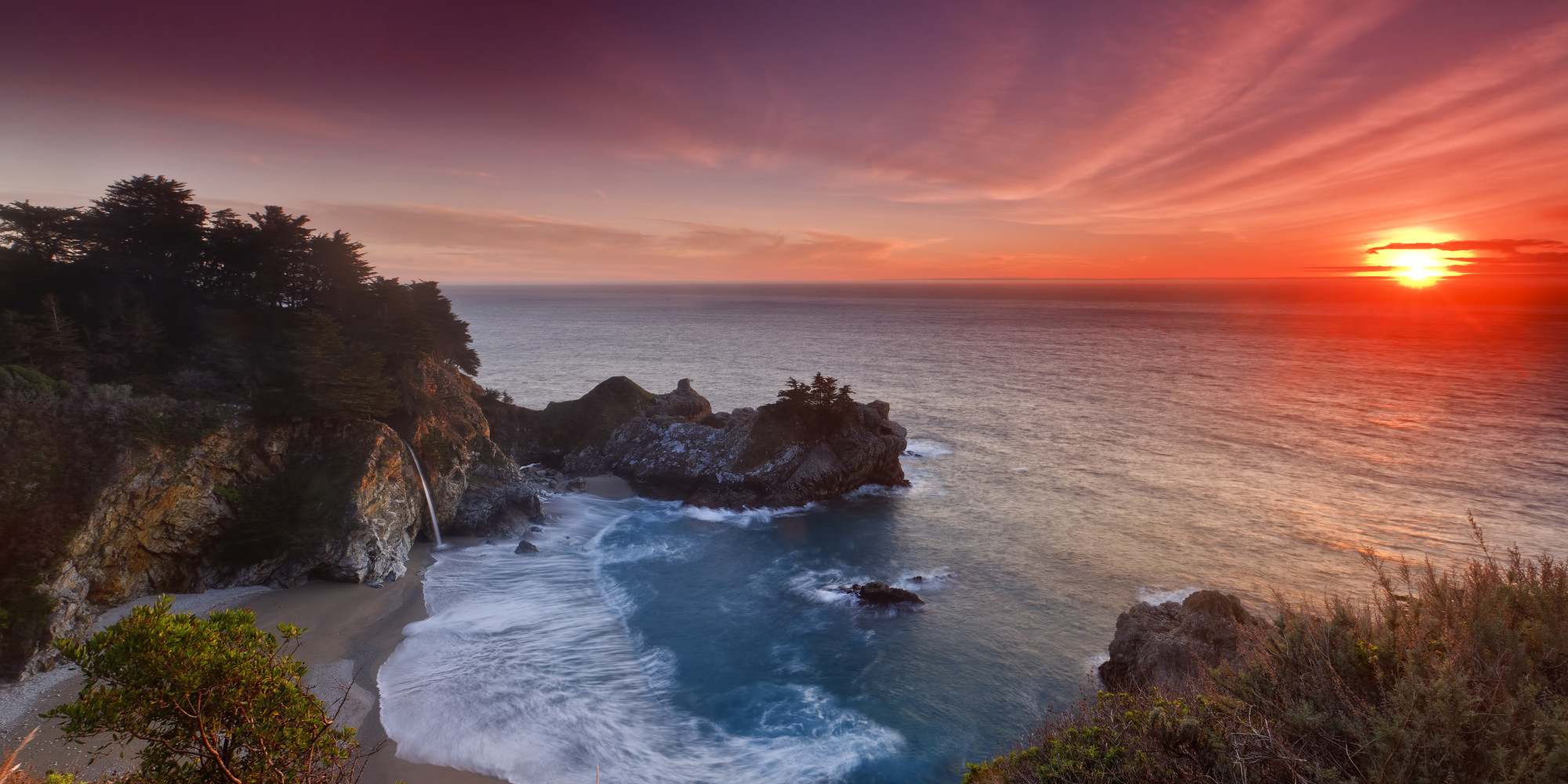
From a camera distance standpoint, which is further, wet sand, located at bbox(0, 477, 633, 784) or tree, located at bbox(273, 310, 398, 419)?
tree, located at bbox(273, 310, 398, 419)

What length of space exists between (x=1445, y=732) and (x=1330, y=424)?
209 feet

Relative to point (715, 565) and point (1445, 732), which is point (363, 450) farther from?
point (1445, 732)

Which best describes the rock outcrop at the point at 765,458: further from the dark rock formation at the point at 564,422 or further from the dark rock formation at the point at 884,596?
the dark rock formation at the point at 884,596

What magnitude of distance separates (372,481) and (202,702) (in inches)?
906

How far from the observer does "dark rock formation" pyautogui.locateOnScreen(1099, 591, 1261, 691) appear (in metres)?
19.1

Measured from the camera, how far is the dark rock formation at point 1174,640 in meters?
19.1

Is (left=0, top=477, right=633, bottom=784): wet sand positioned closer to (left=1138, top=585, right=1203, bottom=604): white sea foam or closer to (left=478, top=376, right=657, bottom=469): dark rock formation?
(left=478, top=376, right=657, bottom=469): dark rock formation

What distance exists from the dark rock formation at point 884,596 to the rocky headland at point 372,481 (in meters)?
12.2

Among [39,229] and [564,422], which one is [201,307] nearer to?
[39,229]

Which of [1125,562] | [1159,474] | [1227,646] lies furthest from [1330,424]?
[1227,646]

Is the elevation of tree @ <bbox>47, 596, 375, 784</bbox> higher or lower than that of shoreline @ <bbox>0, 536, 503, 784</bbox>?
higher

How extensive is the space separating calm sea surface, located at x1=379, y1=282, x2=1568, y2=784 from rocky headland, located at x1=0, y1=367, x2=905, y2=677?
106 inches

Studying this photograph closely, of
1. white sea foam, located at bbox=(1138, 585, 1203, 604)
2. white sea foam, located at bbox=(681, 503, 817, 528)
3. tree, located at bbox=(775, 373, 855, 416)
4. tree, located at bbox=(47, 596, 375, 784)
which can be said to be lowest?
white sea foam, located at bbox=(681, 503, 817, 528)

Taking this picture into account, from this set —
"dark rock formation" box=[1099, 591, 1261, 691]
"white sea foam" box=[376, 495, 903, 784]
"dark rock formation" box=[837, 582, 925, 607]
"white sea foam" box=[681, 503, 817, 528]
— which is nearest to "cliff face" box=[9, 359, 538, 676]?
"white sea foam" box=[376, 495, 903, 784]
